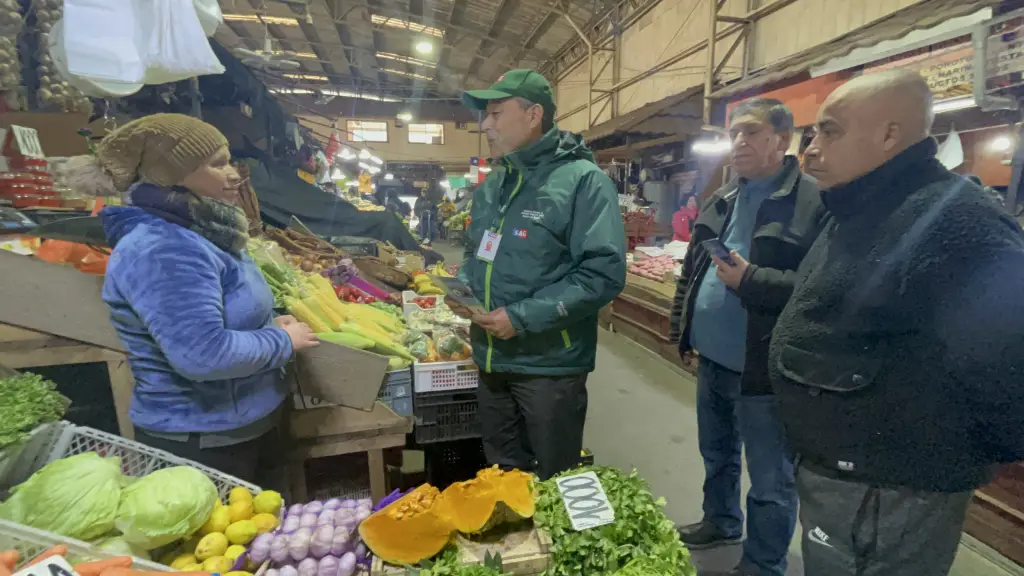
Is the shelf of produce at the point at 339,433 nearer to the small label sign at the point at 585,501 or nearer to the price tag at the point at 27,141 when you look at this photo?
the small label sign at the point at 585,501

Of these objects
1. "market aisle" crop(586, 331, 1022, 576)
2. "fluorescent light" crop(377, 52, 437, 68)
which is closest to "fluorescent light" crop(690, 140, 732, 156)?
"market aisle" crop(586, 331, 1022, 576)

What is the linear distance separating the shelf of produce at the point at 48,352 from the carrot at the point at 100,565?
135cm

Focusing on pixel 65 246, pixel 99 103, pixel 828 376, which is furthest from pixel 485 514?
pixel 99 103

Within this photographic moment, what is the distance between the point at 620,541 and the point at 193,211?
4.73 feet

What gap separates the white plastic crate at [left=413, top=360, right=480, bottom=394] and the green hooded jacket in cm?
31

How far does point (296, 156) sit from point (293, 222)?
273cm

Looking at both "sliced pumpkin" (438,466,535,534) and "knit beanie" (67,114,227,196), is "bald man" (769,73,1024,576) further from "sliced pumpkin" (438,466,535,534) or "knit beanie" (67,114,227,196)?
"knit beanie" (67,114,227,196)

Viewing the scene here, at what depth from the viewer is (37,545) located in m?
1.03

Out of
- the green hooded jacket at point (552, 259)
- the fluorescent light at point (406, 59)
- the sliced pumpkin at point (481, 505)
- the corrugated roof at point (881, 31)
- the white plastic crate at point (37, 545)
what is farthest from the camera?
the fluorescent light at point (406, 59)

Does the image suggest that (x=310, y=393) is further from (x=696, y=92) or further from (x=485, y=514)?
(x=696, y=92)

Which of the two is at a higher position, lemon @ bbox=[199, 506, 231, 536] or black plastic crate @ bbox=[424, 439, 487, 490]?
lemon @ bbox=[199, 506, 231, 536]

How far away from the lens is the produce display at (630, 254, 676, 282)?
226 inches

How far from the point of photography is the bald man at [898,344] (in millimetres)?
1120

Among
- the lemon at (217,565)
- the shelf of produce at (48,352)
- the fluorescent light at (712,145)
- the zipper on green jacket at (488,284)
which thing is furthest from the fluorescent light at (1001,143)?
the shelf of produce at (48,352)
